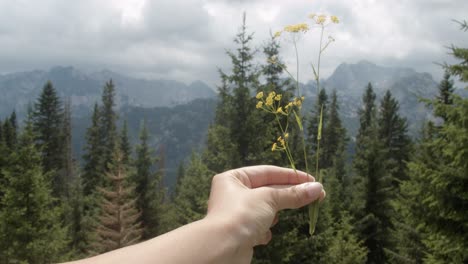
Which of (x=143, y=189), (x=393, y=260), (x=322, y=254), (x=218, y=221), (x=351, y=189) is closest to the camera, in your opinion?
(x=218, y=221)

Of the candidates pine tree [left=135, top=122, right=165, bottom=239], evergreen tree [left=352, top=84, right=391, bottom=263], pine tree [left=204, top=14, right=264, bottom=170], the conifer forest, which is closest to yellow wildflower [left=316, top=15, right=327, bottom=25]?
the conifer forest

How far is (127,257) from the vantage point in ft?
4.42

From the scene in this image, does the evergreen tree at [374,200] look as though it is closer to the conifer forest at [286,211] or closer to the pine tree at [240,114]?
the conifer forest at [286,211]

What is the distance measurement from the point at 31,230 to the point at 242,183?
14984mm

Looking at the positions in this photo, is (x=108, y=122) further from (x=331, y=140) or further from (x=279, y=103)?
(x=279, y=103)

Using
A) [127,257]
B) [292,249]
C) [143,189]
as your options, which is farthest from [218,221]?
[143,189]

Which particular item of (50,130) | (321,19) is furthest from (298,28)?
(50,130)

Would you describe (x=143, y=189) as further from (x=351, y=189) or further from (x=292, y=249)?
(x=292, y=249)

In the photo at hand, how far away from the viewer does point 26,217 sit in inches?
570

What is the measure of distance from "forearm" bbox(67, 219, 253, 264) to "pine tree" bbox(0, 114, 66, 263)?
14900 mm

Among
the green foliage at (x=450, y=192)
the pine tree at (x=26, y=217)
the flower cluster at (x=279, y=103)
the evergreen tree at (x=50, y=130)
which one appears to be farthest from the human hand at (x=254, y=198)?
the evergreen tree at (x=50, y=130)

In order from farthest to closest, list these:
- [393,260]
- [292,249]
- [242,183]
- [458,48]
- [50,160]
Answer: [50,160] → [393,260] → [292,249] → [458,48] → [242,183]

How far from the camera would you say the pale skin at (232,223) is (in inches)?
55.1

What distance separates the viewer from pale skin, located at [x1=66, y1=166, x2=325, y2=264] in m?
1.40
